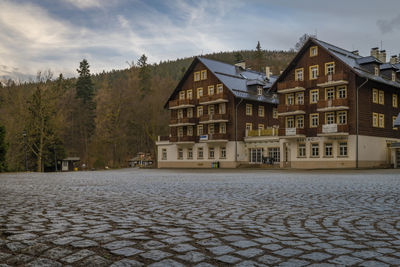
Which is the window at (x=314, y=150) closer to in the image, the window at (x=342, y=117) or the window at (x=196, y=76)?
the window at (x=342, y=117)

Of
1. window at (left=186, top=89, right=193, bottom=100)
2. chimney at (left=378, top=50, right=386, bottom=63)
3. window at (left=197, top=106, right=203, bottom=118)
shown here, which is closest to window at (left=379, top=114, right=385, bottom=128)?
chimney at (left=378, top=50, right=386, bottom=63)

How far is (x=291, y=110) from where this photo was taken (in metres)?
42.1

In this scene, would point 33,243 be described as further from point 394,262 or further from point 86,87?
point 86,87

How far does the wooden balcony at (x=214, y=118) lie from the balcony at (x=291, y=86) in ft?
26.4

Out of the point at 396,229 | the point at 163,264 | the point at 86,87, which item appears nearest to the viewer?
the point at 163,264

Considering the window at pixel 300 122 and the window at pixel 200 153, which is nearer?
the window at pixel 300 122

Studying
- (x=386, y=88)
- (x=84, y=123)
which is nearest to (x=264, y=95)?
(x=386, y=88)

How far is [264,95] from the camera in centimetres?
5209

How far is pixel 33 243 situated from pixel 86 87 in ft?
282

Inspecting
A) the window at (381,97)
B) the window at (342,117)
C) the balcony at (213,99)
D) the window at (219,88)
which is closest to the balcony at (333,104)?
the window at (342,117)

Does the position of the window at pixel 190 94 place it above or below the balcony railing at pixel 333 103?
above

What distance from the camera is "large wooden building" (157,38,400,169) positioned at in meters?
38.2

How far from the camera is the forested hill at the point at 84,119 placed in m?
49.5

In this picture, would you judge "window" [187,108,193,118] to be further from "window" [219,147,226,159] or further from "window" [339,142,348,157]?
"window" [339,142,348,157]
